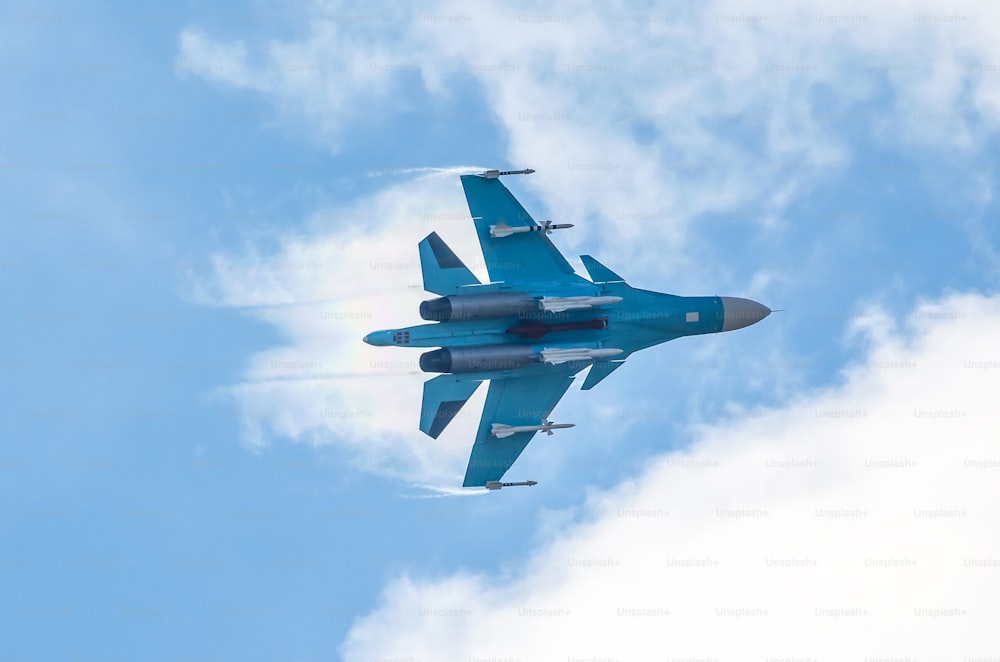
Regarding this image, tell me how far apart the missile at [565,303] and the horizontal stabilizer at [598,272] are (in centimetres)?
186

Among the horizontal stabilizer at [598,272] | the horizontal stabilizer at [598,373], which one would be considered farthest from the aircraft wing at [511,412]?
the horizontal stabilizer at [598,272]

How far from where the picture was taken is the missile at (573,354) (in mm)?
66688

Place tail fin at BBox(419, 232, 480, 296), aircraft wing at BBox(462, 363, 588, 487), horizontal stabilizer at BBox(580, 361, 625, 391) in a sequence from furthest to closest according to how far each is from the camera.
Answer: horizontal stabilizer at BBox(580, 361, 625, 391), aircraft wing at BBox(462, 363, 588, 487), tail fin at BBox(419, 232, 480, 296)

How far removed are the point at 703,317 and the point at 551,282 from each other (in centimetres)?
616

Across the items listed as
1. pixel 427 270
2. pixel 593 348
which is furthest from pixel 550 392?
pixel 427 270

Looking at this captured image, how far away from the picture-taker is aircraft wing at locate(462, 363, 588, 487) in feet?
225

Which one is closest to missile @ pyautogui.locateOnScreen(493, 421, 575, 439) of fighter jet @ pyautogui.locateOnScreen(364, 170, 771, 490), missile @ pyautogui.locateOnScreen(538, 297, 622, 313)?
fighter jet @ pyautogui.locateOnScreen(364, 170, 771, 490)

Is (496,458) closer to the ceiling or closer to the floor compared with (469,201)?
closer to the floor

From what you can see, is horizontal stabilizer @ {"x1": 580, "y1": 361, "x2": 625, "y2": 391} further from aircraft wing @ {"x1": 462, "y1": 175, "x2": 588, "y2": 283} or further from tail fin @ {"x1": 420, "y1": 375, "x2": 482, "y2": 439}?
tail fin @ {"x1": 420, "y1": 375, "x2": 482, "y2": 439}

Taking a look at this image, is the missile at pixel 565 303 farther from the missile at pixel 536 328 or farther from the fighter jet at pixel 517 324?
the missile at pixel 536 328

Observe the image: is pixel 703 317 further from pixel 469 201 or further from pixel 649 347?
pixel 469 201

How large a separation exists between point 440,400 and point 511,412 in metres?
2.95

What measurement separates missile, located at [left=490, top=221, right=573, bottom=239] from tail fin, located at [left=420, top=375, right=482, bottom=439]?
18.4 ft

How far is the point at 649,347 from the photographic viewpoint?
69.4 m
